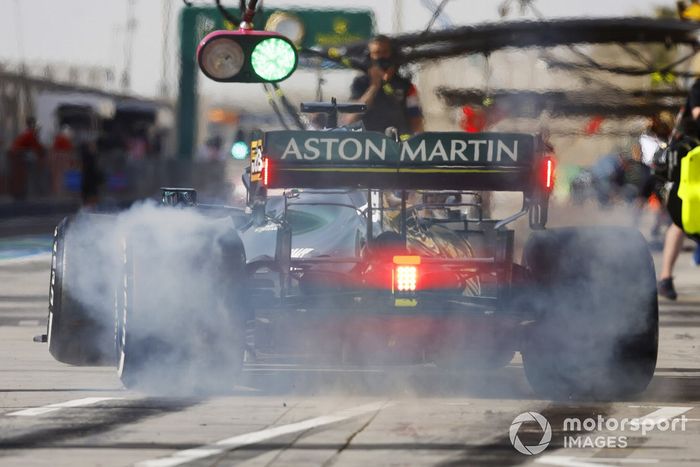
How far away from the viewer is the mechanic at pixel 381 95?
12.1 m

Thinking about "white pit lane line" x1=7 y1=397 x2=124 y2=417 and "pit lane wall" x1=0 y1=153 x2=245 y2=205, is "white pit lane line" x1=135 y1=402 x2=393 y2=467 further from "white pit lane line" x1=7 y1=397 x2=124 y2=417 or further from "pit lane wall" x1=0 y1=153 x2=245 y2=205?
"pit lane wall" x1=0 y1=153 x2=245 y2=205

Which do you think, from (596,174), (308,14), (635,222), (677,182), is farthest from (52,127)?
(677,182)

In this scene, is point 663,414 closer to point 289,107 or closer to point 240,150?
point 289,107

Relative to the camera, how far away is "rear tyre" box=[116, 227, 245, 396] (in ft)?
27.3

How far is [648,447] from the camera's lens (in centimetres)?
702

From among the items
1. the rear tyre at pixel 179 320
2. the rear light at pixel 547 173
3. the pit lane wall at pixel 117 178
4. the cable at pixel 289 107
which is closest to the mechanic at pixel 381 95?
the cable at pixel 289 107

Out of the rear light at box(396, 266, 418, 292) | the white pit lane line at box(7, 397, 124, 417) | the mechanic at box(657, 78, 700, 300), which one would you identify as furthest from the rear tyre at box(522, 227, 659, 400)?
the mechanic at box(657, 78, 700, 300)

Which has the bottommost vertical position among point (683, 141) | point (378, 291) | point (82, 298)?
point (82, 298)

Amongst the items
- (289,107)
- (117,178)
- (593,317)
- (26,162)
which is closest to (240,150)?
(289,107)

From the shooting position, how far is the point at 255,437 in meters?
7.12

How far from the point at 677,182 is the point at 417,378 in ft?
8.41

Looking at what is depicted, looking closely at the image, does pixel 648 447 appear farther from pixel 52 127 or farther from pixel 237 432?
pixel 52 127

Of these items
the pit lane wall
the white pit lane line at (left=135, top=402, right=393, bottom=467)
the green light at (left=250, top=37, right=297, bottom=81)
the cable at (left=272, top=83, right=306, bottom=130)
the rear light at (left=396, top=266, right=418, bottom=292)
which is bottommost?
the pit lane wall

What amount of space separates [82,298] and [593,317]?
240cm
